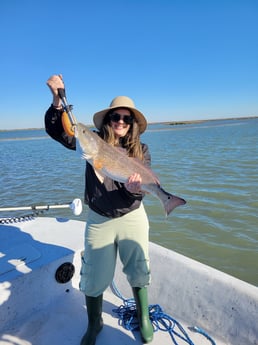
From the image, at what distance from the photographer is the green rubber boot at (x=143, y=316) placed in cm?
307

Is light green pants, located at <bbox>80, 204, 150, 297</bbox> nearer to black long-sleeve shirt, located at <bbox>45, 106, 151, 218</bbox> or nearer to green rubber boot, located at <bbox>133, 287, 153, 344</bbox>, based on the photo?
black long-sleeve shirt, located at <bbox>45, 106, 151, 218</bbox>

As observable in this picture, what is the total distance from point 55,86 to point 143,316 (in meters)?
2.65

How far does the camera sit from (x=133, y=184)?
8.89 ft

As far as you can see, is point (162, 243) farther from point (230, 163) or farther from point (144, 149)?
point (230, 163)

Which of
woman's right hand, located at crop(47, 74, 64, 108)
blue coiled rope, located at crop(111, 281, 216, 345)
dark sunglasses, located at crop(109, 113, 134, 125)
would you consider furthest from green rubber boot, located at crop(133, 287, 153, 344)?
woman's right hand, located at crop(47, 74, 64, 108)

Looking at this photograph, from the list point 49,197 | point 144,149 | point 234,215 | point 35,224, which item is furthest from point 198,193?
point 144,149

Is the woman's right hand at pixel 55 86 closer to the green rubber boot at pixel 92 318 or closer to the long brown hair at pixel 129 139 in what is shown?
the long brown hair at pixel 129 139

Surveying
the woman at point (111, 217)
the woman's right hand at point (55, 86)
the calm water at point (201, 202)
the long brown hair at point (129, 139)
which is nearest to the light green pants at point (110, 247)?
the woman at point (111, 217)

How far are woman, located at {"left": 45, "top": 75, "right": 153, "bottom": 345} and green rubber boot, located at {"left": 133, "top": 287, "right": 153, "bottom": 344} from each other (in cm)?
1

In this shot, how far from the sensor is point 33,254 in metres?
3.64

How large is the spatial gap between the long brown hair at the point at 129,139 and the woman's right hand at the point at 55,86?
56 cm

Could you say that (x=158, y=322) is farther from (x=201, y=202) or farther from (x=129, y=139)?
(x=201, y=202)

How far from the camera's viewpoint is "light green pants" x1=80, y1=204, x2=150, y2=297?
9.18 feet

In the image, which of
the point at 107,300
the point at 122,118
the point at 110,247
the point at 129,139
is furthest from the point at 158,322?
the point at 122,118
